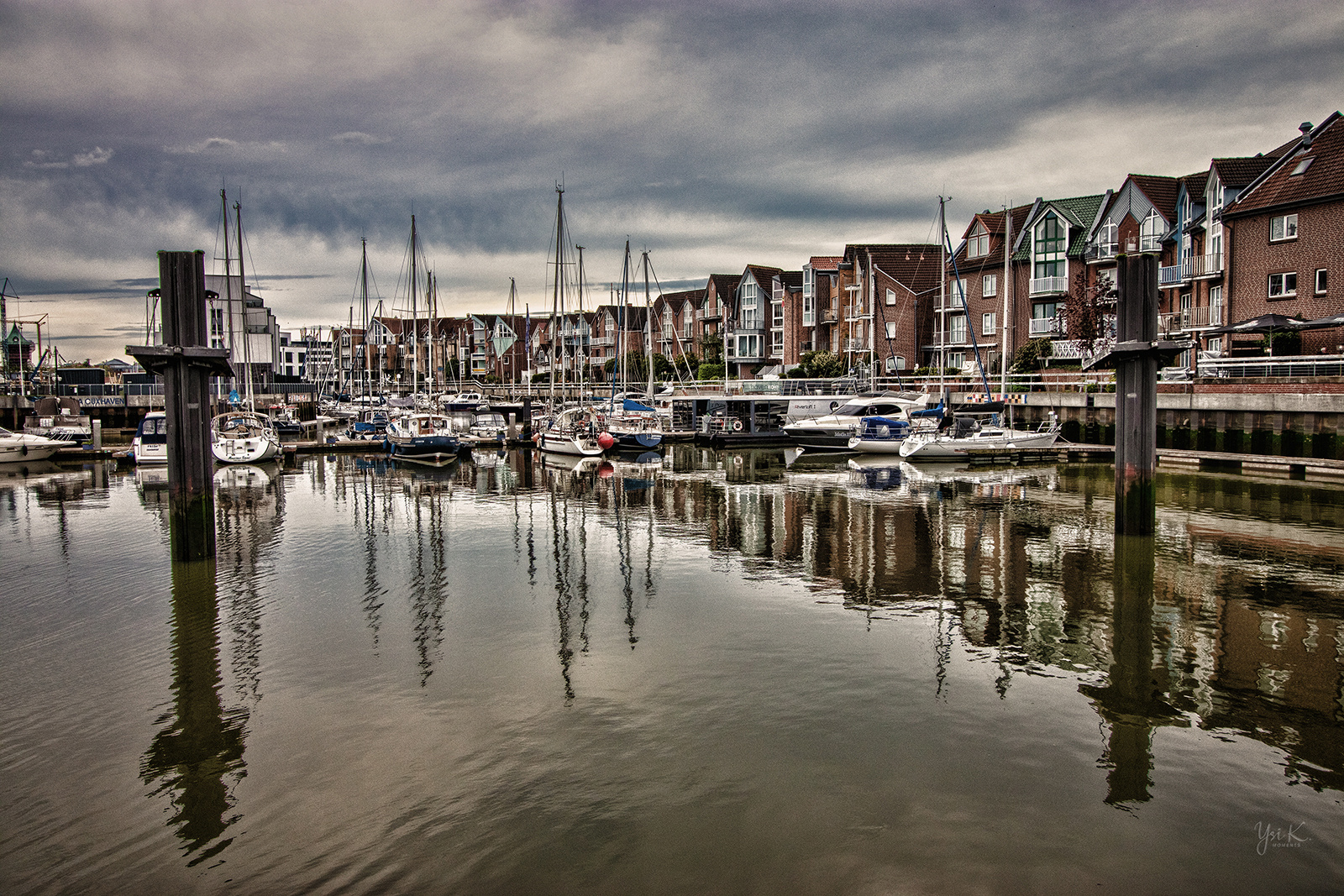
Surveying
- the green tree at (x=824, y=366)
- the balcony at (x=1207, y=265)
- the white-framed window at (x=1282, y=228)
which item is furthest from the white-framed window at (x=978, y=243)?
the white-framed window at (x=1282, y=228)

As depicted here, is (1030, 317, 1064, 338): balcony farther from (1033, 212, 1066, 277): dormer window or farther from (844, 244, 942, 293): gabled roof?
(844, 244, 942, 293): gabled roof

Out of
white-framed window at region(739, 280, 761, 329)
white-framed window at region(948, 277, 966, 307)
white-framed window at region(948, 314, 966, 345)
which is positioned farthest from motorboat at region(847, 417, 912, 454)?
white-framed window at region(739, 280, 761, 329)

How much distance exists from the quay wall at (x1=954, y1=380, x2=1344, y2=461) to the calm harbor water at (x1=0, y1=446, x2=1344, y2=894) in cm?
1358

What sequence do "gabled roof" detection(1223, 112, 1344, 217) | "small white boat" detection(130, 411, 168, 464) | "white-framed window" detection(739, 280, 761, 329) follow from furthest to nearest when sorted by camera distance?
"white-framed window" detection(739, 280, 761, 329) < "small white boat" detection(130, 411, 168, 464) < "gabled roof" detection(1223, 112, 1344, 217)

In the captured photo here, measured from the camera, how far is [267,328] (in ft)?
307

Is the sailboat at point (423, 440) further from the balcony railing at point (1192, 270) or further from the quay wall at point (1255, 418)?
the balcony railing at point (1192, 270)

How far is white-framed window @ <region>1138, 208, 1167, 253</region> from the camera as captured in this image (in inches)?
2094

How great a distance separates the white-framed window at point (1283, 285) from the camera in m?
41.0

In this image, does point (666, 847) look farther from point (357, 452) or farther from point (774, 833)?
point (357, 452)

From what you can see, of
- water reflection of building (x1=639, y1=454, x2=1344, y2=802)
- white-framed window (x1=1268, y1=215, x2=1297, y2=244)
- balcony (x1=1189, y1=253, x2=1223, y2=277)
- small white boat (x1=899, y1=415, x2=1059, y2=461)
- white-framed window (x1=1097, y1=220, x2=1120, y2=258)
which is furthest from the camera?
white-framed window (x1=1097, y1=220, x2=1120, y2=258)

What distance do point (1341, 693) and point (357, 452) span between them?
49.2 meters

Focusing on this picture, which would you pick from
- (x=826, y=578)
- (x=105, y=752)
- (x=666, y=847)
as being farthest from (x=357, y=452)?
(x=666, y=847)

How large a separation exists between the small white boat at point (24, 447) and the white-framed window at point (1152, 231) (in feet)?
203

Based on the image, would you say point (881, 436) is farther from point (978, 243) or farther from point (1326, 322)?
point (978, 243)
